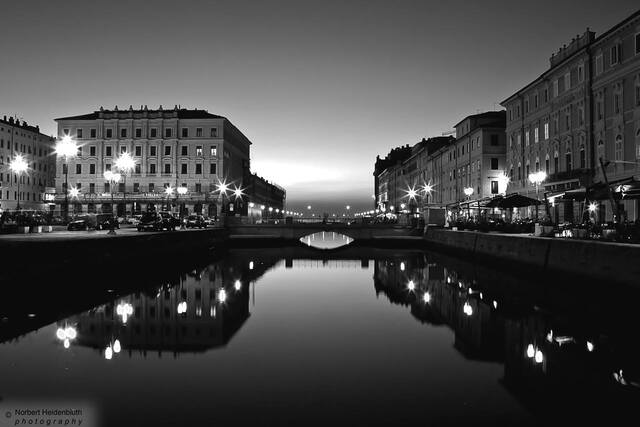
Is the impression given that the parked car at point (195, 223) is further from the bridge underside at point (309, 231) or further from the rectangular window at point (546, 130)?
the rectangular window at point (546, 130)

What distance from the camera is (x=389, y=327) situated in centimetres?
1900

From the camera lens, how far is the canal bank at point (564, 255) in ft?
65.3

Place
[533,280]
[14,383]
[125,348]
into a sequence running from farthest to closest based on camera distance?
[533,280], [125,348], [14,383]

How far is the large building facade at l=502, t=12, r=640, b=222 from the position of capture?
124 feet

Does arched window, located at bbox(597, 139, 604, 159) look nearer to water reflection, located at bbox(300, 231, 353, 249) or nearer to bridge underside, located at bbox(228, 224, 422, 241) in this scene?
bridge underside, located at bbox(228, 224, 422, 241)

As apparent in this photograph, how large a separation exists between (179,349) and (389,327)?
7.59m

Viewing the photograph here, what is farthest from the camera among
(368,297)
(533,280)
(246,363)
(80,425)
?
(533,280)

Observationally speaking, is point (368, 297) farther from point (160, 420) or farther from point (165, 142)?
point (165, 142)

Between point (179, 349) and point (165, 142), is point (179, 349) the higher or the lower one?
the lower one

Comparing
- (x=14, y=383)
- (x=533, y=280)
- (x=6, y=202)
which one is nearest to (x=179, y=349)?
(x=14, y=383)

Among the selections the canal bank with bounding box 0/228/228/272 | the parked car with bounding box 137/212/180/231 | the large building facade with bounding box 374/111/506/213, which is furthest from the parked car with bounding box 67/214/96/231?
the large building facade with bounding box 374/111/506/213

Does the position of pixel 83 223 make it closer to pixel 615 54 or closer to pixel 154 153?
pixel 154 153

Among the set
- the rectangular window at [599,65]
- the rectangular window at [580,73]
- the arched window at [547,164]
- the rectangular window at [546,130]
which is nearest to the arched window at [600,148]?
the rectangular window at [599,65]

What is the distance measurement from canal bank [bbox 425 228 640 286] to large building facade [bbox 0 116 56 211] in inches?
3387
